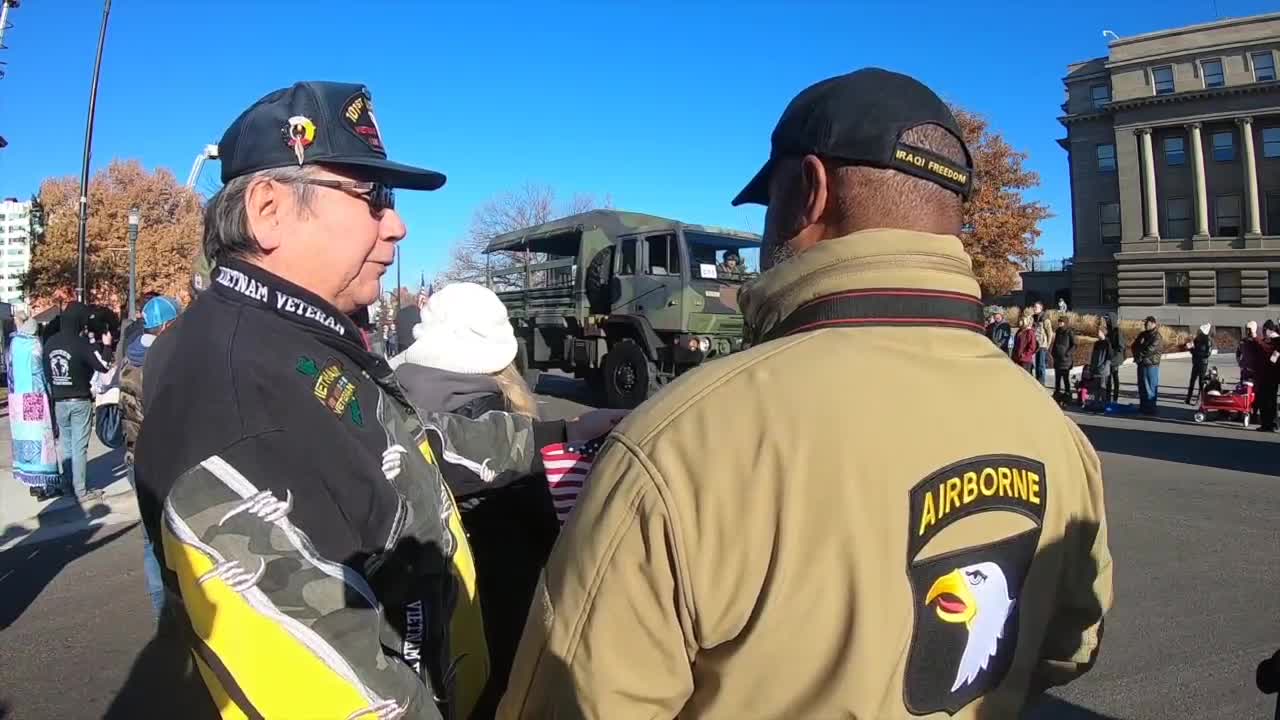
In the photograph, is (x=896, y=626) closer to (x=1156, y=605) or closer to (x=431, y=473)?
(x=431, y=473)

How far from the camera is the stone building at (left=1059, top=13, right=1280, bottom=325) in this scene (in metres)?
38.7

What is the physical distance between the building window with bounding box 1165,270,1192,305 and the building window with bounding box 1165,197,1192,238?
8.07 feet

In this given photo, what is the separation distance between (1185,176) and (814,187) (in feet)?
164

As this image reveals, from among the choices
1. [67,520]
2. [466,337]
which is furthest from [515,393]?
[67,520]

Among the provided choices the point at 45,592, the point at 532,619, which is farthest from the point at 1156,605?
the point at 45,592

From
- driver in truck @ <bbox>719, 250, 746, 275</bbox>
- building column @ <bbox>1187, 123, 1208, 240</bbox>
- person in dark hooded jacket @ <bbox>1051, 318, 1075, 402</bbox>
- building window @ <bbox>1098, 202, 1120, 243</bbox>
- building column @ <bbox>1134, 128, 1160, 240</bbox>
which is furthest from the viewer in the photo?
building window @ <bbox>1098, 202, 1120, 243</bbox>

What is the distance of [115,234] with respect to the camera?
3781 centimetres

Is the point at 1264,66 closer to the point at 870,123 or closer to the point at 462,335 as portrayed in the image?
the point at 462,335

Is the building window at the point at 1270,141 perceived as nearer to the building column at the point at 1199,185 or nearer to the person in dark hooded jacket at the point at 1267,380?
the building column at the point at 1199,185

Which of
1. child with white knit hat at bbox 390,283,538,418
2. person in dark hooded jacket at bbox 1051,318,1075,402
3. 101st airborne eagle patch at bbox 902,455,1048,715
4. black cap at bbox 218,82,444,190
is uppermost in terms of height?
black cap at bbox 218,82,444,190

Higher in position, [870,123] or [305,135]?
[305,135]

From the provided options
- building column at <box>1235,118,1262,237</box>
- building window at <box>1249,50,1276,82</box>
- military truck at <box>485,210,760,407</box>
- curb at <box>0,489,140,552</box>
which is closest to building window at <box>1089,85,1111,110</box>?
building window at <box>1249,50,1276,82</box>

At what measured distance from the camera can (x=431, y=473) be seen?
5.04ft

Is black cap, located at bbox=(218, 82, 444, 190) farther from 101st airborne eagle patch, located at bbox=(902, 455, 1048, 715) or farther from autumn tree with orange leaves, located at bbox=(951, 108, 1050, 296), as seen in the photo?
autumn tree with orange leaves, located at bbox=(951, 108, 1050, 296)
